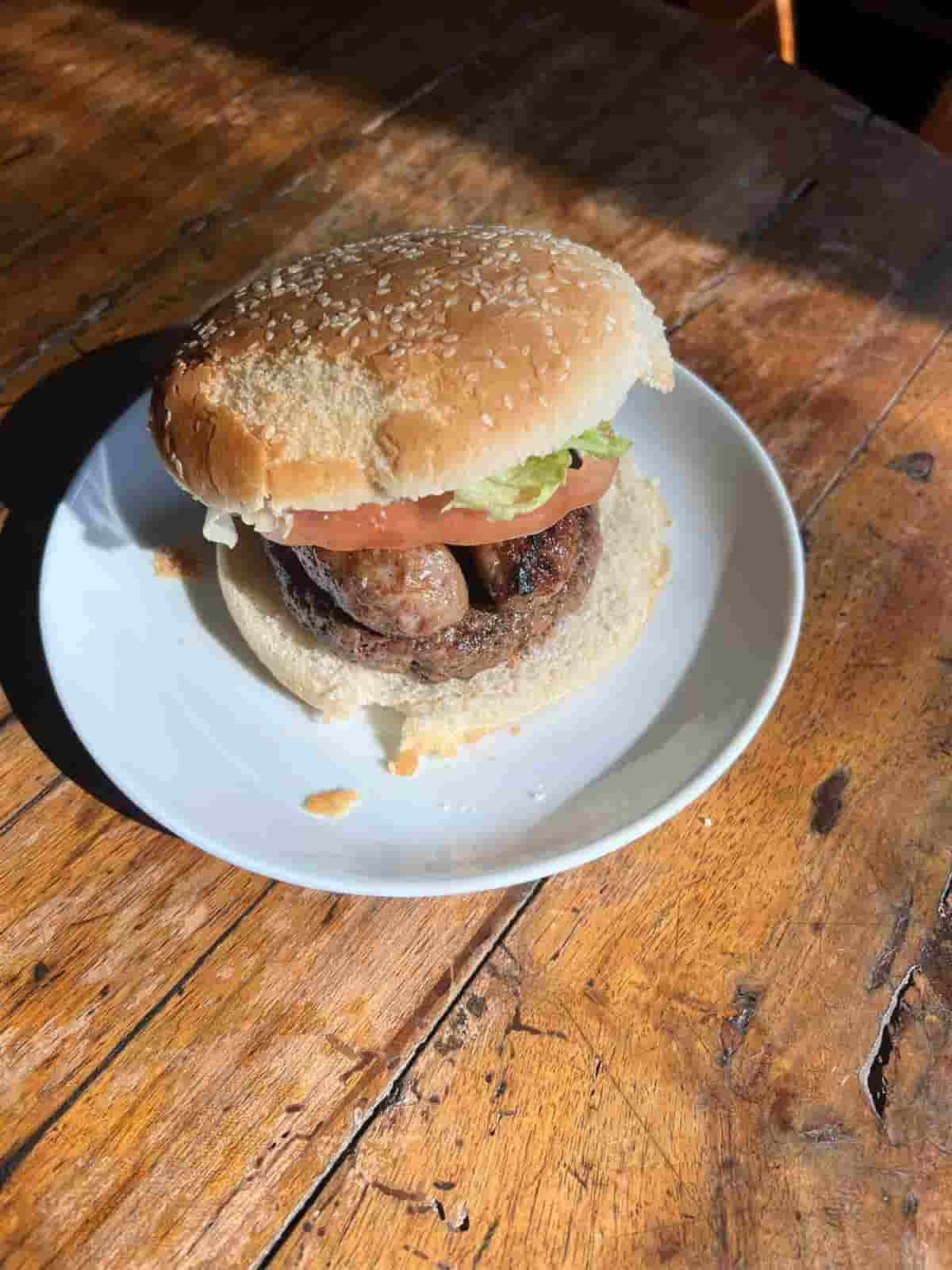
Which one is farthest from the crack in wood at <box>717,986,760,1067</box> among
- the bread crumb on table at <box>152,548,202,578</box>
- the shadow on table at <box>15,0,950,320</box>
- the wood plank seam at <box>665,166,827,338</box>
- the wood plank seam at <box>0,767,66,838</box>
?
the shadow on table at <box>15,0,950,320</box>

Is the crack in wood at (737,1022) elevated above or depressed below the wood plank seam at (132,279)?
below

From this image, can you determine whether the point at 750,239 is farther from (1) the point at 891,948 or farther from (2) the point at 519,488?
(1) the point at 891,948

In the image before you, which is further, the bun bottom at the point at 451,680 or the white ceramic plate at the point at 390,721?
the bun bottom at the point at 451,680

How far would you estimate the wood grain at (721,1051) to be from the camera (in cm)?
130

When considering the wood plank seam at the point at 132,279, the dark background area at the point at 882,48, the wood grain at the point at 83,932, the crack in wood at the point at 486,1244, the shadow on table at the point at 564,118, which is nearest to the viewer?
the crack in wood at the point at 486,1244

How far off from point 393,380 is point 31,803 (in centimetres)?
100

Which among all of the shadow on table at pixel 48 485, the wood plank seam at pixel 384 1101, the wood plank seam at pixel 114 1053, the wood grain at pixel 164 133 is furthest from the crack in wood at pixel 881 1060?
the wood grain at pixel 164 133

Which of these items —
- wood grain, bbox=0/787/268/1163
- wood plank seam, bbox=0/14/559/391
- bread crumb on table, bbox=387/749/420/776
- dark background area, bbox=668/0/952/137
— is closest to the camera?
wood grain, bbox=0/787/268/1163

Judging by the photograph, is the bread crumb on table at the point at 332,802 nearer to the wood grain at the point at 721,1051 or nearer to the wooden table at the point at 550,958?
the wooden table at the point at 550,958

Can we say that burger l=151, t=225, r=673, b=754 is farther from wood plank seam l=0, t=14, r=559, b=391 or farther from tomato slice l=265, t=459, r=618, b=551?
wood plank seam l=0, t=14, r=559, b=391

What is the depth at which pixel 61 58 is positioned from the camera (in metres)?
3.16

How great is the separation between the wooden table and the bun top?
66cm

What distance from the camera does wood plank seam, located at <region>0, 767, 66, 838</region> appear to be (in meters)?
1.69

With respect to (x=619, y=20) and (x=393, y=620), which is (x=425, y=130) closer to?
(x=619, y=20)
